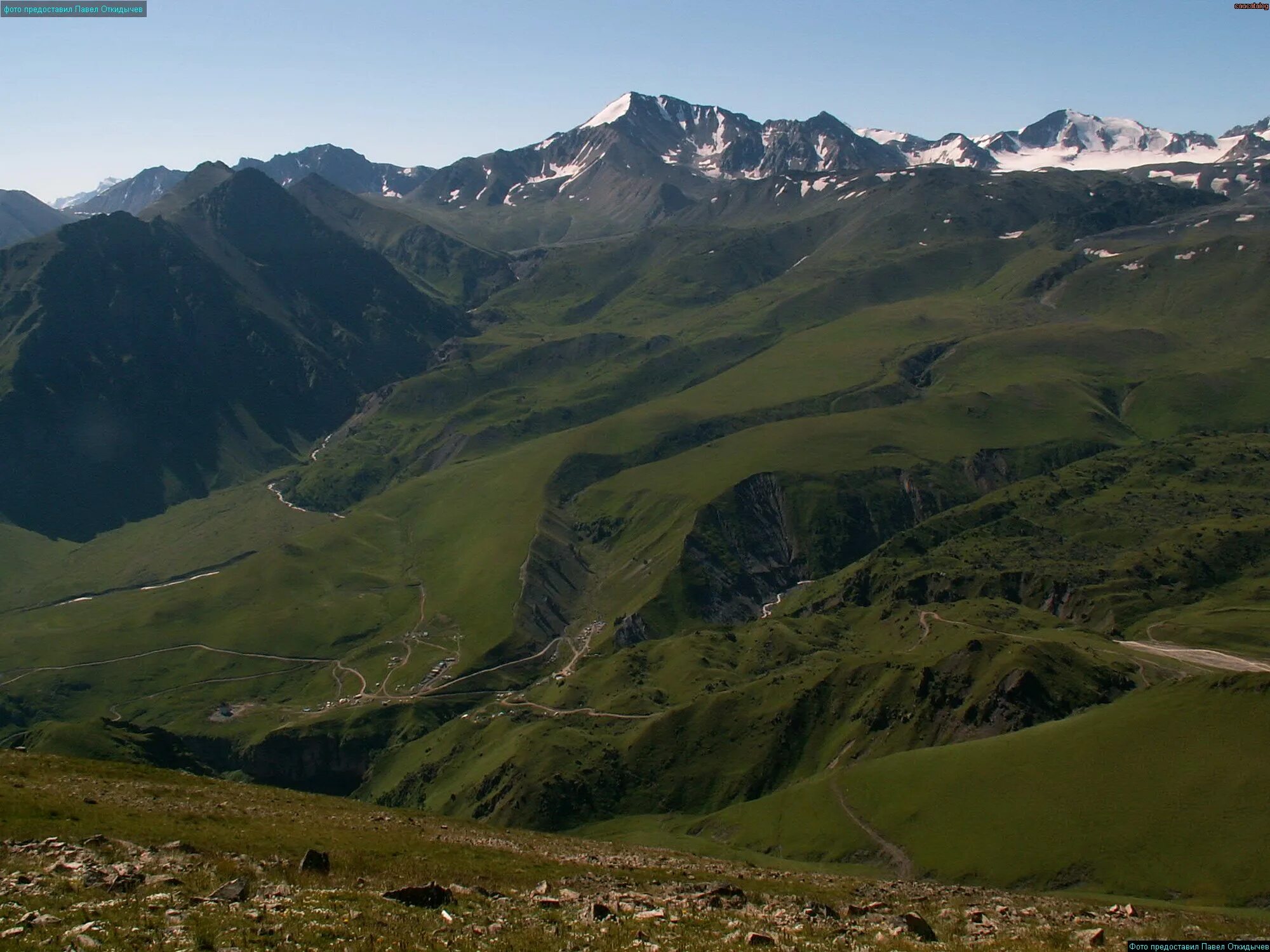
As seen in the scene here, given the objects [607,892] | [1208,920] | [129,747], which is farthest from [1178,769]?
[129,747]

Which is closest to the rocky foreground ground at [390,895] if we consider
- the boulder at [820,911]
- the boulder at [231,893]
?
the boulder at [231,893]

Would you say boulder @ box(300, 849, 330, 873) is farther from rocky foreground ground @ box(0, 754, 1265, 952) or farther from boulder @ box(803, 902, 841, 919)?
boulder @ box(803, 902, 841, 919)

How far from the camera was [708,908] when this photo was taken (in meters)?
56.4

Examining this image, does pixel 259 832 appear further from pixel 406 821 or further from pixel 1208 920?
pixel 1208 920

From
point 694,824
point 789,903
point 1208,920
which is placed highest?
point 789,903

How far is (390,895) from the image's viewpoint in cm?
5069

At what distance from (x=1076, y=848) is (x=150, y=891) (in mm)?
127426

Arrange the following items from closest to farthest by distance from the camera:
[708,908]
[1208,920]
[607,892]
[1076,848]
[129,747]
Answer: [708,908] → [607,892] → [1208,920] → [1076,848] → [129,747]

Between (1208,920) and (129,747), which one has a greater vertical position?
(1208,920)

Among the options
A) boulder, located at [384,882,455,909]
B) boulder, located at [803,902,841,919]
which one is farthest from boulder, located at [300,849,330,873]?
boulder, located at [803,902,841,919]

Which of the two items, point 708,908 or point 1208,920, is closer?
point 708,908

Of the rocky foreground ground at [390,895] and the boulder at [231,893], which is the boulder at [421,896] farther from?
the boulder at [231,893]

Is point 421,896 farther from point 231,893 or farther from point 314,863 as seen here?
point 314,863

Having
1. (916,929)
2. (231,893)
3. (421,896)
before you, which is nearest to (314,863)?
(421,896)
